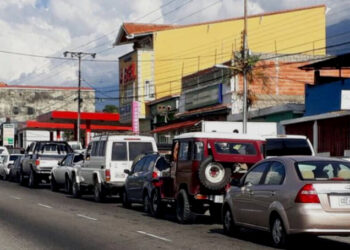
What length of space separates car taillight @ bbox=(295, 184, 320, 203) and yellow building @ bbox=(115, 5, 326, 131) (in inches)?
2016

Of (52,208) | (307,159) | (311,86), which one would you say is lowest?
(52,208)

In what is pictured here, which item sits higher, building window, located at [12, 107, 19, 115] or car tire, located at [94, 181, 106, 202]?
building window, located at [12, 107, 19, 115]

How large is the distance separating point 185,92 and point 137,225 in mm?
37224

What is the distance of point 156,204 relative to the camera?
20484 mm

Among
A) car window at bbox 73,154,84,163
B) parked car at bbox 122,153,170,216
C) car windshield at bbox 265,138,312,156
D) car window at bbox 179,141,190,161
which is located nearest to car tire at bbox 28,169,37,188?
car window at bbox 73,154,84,163

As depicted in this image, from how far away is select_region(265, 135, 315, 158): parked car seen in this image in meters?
23.8

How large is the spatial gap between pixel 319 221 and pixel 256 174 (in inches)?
90.9

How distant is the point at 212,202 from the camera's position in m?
17.8

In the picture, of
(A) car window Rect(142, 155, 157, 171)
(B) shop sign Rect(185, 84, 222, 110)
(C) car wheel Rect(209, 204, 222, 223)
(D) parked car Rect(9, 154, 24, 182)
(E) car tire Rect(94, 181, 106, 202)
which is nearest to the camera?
(C) car wheel Rect(209, 204, 222, 223)

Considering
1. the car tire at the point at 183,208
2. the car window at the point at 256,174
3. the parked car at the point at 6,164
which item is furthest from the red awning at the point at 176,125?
the car window at the point at 256,174

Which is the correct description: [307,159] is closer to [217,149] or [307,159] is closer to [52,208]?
[217,149]

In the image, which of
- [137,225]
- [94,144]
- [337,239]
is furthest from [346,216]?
[94,144]

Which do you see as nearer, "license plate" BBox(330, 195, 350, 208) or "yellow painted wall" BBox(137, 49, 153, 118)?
"license plate" BBox(330, 195, 350, 208)

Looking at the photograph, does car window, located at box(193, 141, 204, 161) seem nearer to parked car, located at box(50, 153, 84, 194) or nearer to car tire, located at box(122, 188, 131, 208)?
car tire, located at box(122, 188, 131, 208)
